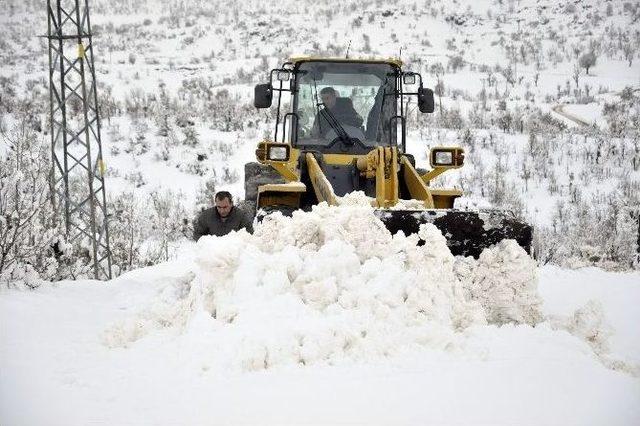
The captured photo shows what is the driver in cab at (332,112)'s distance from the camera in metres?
6.80

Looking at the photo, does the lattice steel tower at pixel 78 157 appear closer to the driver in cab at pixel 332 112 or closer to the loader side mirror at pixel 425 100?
the driver in cab at pixel 332 112

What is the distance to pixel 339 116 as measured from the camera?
6.81 metres

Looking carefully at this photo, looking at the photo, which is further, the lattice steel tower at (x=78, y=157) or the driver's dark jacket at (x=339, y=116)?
the lattice steel tower at (x=78, y=157)

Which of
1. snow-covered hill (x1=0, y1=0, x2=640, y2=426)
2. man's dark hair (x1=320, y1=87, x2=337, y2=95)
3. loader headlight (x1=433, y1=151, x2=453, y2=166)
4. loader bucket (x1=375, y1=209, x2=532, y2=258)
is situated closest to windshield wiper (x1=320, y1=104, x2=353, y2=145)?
man's dark hair (x1=320, y1=87, x2=337, y2=95)

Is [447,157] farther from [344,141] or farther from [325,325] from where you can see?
[325,325]

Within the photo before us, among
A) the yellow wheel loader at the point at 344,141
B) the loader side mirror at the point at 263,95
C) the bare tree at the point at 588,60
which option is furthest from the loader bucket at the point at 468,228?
the bare tree at the point at 588,60

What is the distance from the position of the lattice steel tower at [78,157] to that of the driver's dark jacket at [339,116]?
8.79ft

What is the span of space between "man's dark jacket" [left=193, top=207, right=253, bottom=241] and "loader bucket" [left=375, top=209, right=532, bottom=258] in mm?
3016

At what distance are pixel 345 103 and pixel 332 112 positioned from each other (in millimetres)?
181

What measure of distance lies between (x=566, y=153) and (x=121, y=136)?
10.2 meters

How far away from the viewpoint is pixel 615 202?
9891 millimetres

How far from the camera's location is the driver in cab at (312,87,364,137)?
22.3 feet

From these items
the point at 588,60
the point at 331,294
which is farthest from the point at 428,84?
the point at 331,294

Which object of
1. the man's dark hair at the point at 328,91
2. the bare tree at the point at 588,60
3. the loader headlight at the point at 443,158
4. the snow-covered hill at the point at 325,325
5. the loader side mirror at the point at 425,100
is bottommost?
the snow-covered hill at the point at 325,325
